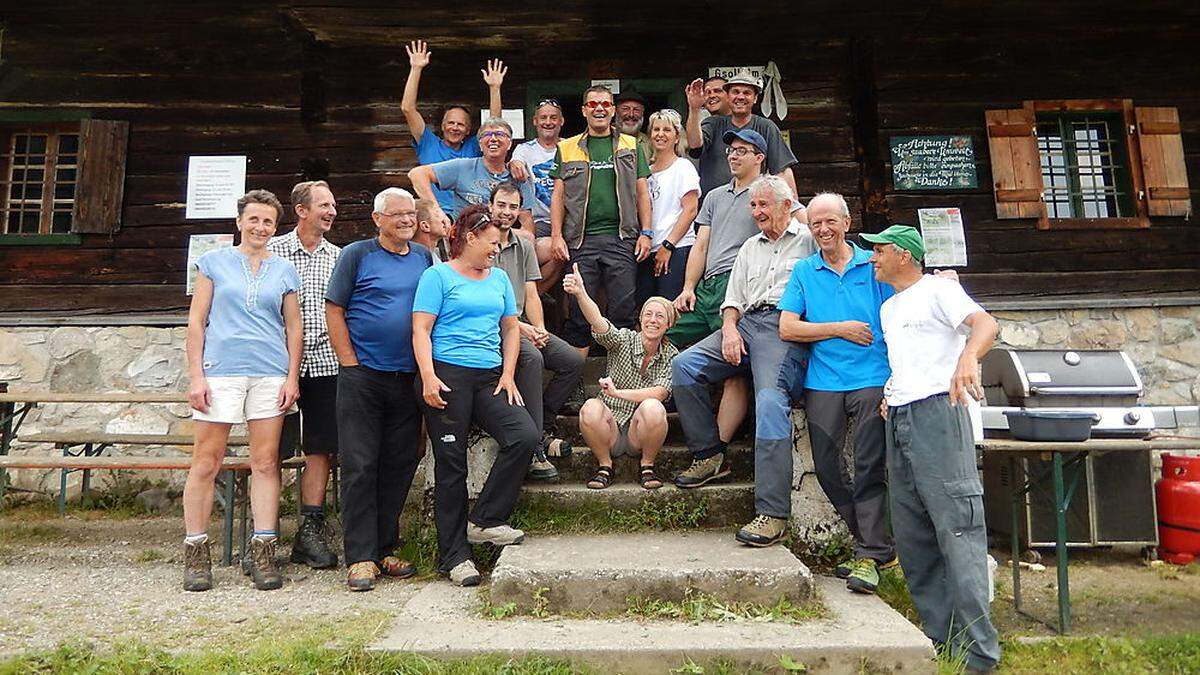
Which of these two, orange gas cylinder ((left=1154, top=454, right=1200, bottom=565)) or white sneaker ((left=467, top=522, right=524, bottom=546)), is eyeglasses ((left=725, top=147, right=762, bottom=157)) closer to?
white sneaker ((left=467, top=522, right=524, bottom=546))

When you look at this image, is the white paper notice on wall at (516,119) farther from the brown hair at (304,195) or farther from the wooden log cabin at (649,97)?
the brown hair at (304,195)

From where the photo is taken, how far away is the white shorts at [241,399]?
3717 millimetres

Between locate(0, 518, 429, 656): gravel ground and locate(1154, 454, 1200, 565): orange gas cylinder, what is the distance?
15.7ft

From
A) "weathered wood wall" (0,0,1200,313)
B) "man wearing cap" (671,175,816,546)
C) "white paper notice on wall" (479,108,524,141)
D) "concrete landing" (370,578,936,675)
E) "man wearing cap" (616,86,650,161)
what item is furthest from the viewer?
"white paper notice on wall" (479,108,524,141)

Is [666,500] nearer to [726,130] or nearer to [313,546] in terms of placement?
[313,546]

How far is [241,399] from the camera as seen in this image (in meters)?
3.76

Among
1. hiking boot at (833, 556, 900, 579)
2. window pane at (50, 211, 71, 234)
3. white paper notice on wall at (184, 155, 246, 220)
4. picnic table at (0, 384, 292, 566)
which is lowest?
hiking boot at (833, 556, 900, 579)

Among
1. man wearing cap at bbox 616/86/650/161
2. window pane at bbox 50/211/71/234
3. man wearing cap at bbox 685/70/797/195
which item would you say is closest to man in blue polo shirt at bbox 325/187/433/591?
man wearing cap at bbox 616/86/650/161

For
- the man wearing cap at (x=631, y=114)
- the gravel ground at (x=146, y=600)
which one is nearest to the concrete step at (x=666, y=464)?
the gravel ground at (x=146, y=600)

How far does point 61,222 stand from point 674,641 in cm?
675

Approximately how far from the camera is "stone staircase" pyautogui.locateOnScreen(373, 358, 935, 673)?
2.83 metres

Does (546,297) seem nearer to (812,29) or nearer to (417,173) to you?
(417,173)

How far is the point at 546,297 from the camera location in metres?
5.34

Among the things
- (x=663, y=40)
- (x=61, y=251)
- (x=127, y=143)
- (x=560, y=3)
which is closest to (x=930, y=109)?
(x=663, y=40)
